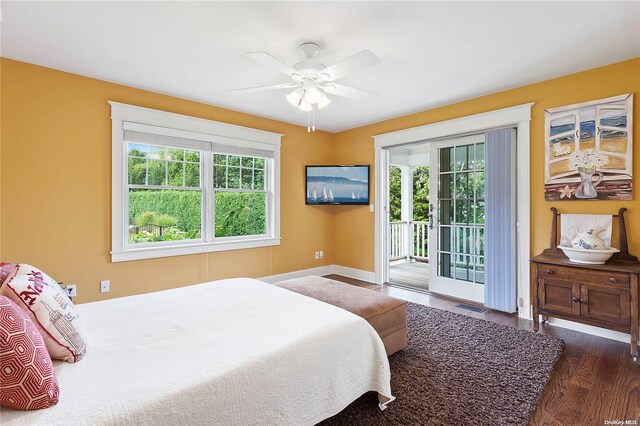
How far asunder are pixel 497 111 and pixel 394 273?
321 cm

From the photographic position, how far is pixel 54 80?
3.00 meters

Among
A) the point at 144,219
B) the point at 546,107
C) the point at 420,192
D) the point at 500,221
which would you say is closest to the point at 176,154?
the point at 144,219

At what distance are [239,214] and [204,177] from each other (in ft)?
2.34

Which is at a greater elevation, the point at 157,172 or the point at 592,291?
the point at 157,172

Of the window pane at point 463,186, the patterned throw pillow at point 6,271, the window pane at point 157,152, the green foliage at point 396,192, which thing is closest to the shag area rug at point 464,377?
the window pane at point 463,186

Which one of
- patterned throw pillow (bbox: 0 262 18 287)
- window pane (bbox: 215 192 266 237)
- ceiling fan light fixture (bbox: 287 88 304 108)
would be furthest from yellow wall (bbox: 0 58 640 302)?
ceiling fan light fixture (bbox: 287 88 304 108)

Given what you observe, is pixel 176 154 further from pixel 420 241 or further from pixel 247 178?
pixel 420 241

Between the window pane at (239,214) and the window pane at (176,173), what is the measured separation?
1.65ft

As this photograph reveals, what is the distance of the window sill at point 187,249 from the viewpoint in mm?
3432

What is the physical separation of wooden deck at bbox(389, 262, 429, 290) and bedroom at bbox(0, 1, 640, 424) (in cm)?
53

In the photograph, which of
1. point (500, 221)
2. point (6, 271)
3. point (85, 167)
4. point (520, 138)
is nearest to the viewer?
point (6, 271)

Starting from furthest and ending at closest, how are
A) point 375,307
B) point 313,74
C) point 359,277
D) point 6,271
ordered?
point 359,277, point 313,74, point 375,307, point 6,271

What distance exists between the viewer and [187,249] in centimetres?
387

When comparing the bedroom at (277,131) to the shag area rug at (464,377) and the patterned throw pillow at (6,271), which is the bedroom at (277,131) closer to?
the shag area rug at (464,377)
